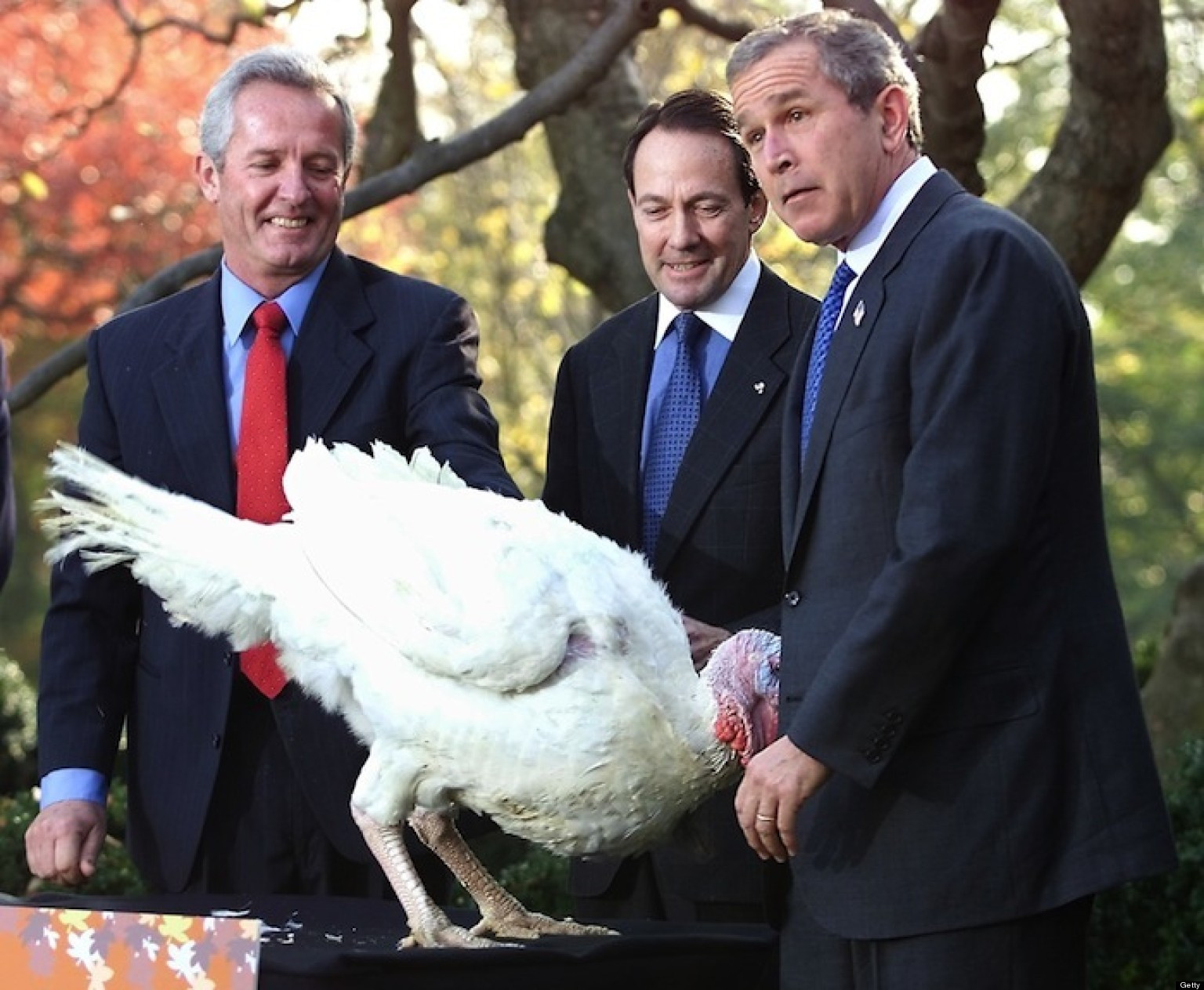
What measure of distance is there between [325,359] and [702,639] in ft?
3.01

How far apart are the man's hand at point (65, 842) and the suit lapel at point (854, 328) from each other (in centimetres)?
142

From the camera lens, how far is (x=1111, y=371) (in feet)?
50.5

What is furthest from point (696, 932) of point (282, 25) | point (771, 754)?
point (282, 25)

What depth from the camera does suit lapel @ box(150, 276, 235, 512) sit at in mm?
3475

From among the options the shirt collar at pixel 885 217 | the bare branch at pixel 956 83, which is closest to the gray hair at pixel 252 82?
the shirt collar at pixel 885 217

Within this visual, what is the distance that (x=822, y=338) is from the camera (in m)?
2.94

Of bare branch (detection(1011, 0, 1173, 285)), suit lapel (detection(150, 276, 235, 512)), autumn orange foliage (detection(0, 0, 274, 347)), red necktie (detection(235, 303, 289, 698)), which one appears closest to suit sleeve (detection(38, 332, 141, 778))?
suit lapel (detection(150, 276, 235, 512))

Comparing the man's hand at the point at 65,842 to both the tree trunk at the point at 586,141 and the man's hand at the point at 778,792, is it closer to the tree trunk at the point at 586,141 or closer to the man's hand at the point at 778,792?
the man's hand at the point at 778,792

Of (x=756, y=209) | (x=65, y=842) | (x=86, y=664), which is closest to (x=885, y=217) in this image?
(x=756, y=209)

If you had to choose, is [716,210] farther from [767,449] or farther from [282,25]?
[282,25]

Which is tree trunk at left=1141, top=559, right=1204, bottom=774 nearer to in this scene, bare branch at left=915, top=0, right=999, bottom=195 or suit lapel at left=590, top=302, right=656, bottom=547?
bare branch at left=915, top=0, right=999, bottom=195

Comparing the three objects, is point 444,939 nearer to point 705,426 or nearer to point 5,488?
point 705,426

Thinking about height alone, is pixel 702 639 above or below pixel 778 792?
above

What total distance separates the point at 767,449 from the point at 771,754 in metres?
0.90
